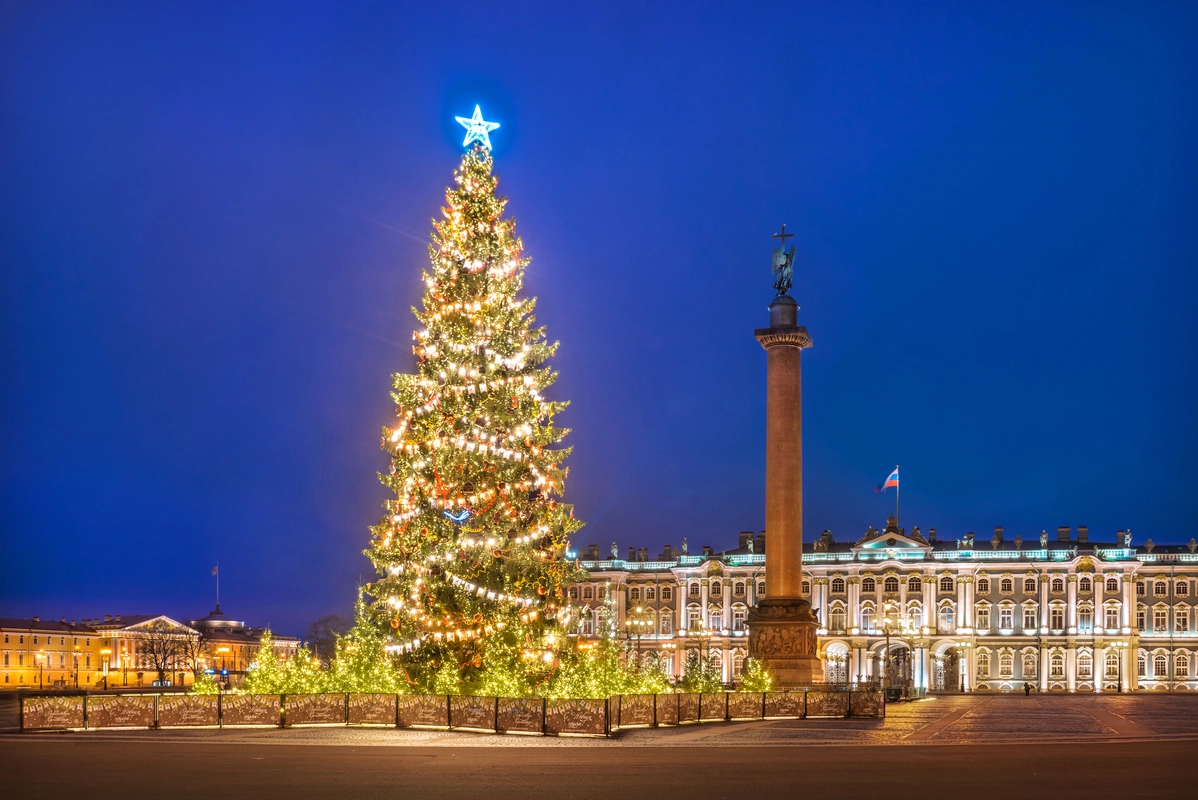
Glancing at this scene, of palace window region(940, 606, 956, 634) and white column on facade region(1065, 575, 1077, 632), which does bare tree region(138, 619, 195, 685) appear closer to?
palace window region(940, 606, 956, 634)

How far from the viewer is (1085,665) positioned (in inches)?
4146

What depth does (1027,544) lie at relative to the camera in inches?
4441

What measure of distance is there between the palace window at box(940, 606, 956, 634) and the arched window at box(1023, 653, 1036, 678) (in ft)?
19.9

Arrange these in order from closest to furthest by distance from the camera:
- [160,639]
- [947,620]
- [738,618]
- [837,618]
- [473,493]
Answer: [473,493] → [947,620] → [837,618] → [738,618] → [160,639]

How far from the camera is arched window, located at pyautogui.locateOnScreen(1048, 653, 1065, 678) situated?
345 feet

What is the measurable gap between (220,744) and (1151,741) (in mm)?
18633

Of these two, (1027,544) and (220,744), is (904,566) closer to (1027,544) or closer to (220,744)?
(1027,544)

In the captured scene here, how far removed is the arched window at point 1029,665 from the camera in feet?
349

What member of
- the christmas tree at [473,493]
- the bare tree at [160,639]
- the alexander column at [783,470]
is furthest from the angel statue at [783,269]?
the bare tree at [160,639]

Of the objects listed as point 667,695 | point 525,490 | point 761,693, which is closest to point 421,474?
point 525,490

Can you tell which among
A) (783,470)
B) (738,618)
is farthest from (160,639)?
(783,470)

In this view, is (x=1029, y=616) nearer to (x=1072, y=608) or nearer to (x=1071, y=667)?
(x=1072, y=608)

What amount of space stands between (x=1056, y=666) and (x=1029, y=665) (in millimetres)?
2099

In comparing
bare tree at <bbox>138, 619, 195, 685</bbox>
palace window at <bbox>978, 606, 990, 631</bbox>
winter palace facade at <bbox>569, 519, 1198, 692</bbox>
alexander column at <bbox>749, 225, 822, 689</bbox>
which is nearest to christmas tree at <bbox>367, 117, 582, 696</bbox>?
alexander column at <bbox>749, 225, 822, 689</bbox>
